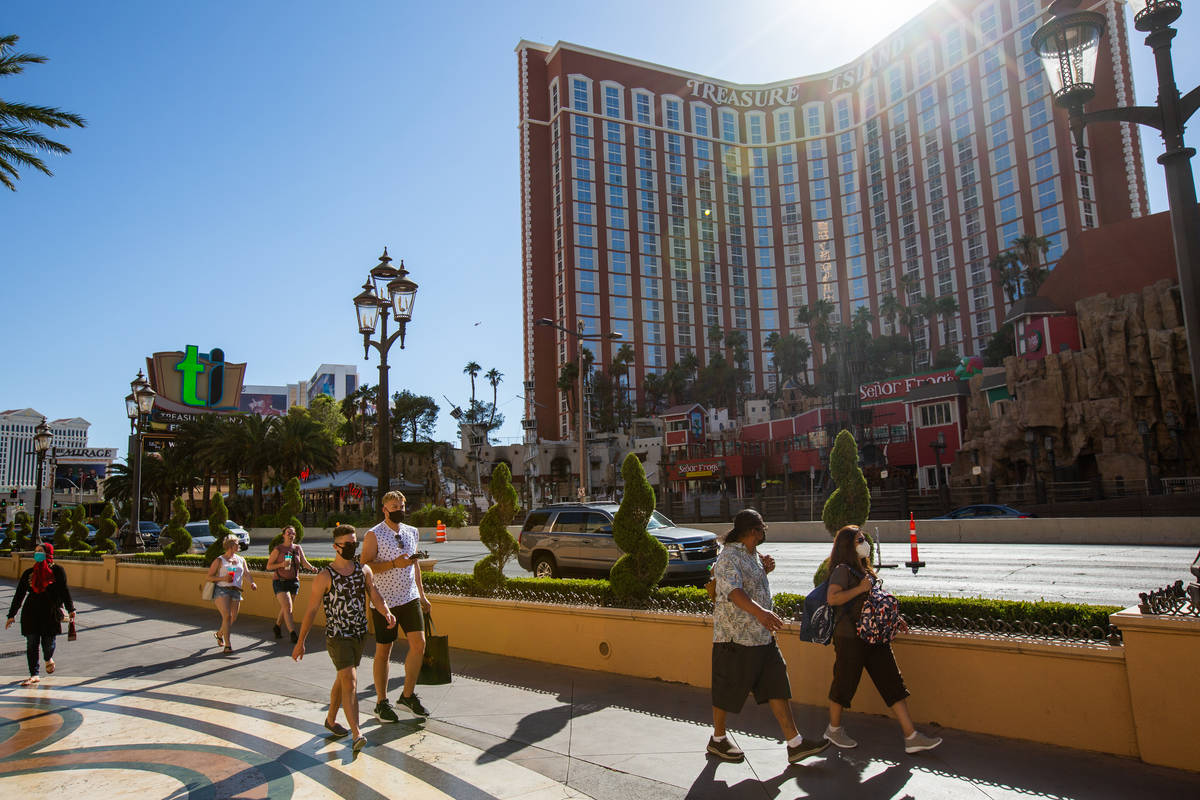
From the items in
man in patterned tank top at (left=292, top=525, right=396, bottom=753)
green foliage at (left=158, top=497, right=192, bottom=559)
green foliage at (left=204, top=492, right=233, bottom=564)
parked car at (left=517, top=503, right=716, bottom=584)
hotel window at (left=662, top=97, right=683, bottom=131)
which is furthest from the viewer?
hotel window at (left=662, top=97, right=683, bottom=131)

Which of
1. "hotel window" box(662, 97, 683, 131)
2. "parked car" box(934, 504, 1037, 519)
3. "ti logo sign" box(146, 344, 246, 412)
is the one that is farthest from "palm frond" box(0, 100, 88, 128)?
"hotel window" box(662, 97, 683, 131)

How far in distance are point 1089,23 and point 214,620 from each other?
14.9 meters

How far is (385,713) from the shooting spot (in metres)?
6.21

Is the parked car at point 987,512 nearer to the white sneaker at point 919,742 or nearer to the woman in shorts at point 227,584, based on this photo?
the white sneaker at point 919,742

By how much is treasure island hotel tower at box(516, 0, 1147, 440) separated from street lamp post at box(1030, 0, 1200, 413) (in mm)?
73940

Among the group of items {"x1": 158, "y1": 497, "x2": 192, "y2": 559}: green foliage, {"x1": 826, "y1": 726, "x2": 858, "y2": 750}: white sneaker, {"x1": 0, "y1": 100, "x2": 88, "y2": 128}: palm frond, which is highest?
{"x1": 0, "y1": 100, "x2": 88, "y2": 128}: palm frond

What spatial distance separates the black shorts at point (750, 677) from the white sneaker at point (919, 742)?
2.89 feet

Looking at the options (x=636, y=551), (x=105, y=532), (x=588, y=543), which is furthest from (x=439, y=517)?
(x=636, y=551)

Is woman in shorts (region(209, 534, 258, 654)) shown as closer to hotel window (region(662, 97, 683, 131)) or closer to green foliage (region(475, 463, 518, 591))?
green foliage (region(475, 463, 518, 591))

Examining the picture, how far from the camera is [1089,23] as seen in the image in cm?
504

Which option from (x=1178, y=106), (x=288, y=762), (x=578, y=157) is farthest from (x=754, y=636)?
(x=578, y=157)

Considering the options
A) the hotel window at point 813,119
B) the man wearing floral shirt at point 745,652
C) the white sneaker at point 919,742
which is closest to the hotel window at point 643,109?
the hotel window at point 813,119

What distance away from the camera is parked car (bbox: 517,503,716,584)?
12570 mm

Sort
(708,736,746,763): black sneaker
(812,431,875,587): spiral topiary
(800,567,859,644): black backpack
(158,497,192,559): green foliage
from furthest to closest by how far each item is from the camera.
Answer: (158,497,192,559): green foliage → (812,431,875,587): spiral topiary → (800,567,859,644): black backpack → (708,736,746,763): black sneaker
